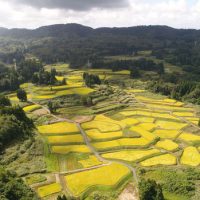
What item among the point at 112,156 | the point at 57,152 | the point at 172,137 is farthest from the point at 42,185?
the point at 172,137

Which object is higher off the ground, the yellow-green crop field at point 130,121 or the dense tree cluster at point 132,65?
the dense tree cluster at point 132,65

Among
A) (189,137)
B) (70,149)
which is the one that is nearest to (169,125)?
(189,137)

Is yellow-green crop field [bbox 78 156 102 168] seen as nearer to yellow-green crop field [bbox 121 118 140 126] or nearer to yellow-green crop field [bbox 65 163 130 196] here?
yellow-green crop field [bbox 65 163 130 196]

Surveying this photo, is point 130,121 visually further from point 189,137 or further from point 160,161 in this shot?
point 160,161

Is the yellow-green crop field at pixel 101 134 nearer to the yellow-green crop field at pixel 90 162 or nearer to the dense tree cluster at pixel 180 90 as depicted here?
the yellow-green crop field at pixel 90 162

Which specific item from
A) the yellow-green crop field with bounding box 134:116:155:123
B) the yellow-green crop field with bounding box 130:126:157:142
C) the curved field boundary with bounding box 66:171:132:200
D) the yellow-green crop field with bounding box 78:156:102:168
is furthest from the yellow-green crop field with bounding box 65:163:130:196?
the yellow-green crop field with bounding box 134:116:155:123

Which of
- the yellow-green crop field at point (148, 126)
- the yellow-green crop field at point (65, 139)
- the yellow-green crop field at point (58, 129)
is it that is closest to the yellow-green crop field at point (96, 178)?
the yellow-green crop field at point (65, 139)
